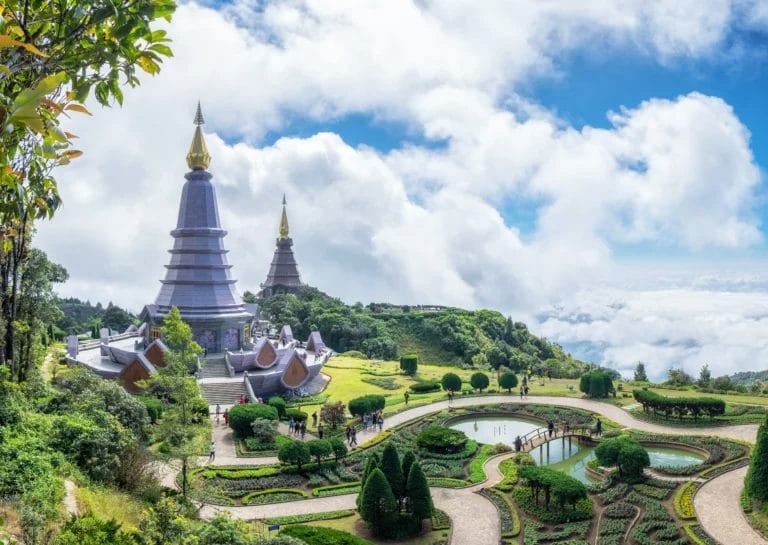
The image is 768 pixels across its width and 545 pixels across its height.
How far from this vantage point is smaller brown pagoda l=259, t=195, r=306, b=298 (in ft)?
234

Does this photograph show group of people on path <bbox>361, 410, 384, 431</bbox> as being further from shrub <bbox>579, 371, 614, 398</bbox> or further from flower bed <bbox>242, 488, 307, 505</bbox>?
shrub <bbox>579, 371, 614, 398</bbox>

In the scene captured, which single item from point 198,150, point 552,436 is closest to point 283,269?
point 198,150

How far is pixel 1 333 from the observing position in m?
20.4

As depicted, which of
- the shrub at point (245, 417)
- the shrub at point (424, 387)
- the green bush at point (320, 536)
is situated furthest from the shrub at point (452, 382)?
the green bush at point (320, 536)

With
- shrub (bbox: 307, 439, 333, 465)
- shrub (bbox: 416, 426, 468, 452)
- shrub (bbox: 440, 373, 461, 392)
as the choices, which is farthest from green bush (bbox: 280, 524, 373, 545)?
shrub (bbox: 440, 373, 461, 392)

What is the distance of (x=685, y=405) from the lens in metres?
29.9

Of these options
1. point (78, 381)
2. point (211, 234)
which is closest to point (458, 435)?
point (78, 381)

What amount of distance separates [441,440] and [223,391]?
45.4 ft

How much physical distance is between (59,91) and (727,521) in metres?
21.2

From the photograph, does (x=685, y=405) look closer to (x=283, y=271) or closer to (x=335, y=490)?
(x=335, y=490)

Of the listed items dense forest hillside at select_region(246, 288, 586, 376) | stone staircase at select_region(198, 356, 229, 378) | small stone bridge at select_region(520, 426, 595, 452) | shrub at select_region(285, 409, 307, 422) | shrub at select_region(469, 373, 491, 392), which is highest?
dense forest hillside at select_region(246, 288, 586, 376)

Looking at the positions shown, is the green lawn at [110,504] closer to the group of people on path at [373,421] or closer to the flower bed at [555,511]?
the flower bed at [555,511]

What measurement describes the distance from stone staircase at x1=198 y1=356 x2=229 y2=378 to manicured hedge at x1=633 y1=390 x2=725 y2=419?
24.4 m

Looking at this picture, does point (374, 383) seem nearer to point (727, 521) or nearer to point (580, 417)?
point (580, 417)
